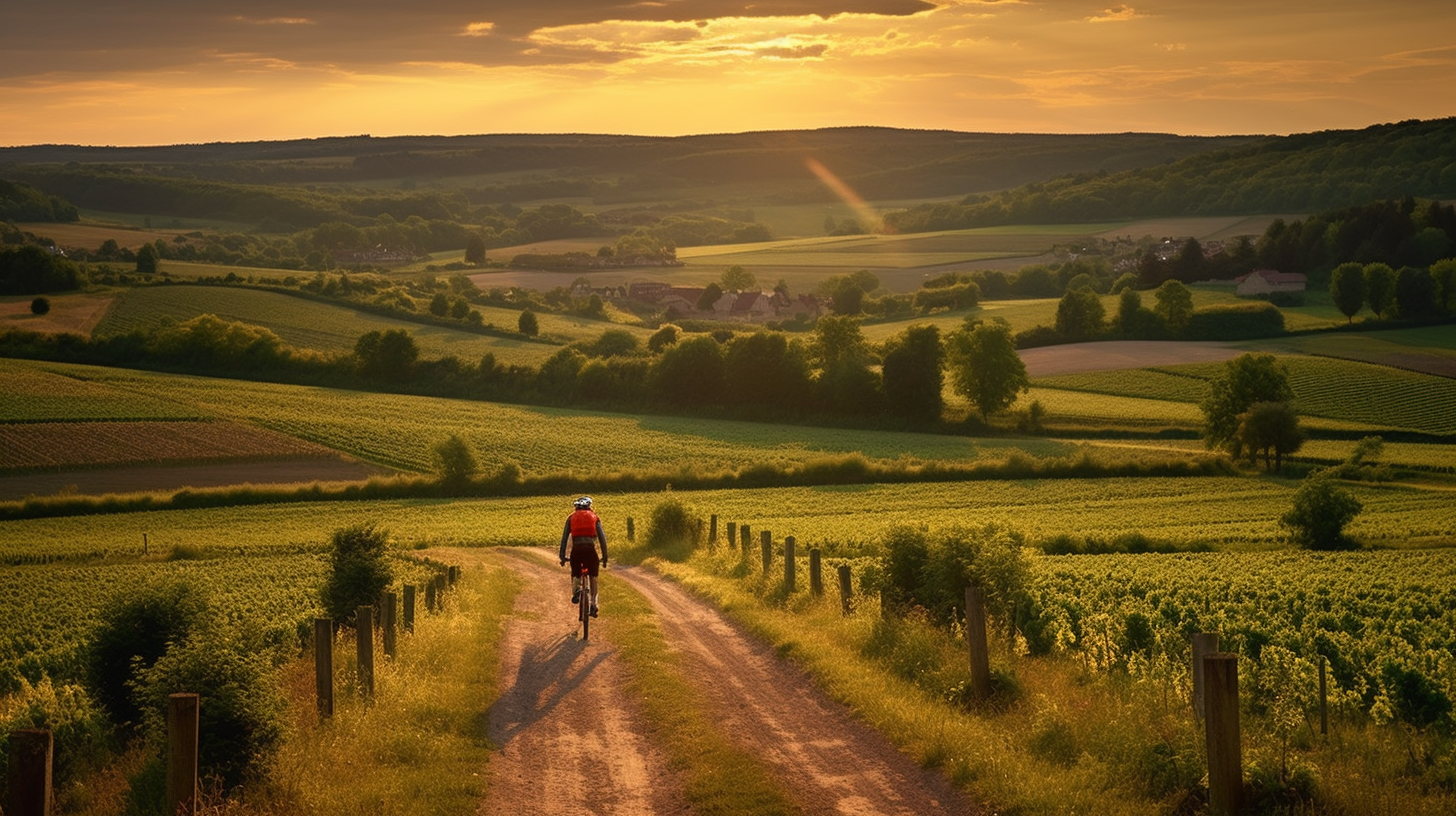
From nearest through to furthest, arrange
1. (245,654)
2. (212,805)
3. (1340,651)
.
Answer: (212,805), (245,654), (1340,651)

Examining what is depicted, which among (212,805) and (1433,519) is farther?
(1433,519)

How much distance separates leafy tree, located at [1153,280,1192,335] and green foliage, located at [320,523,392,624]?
94.0 metres

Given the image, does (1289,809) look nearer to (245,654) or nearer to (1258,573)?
(245,654)

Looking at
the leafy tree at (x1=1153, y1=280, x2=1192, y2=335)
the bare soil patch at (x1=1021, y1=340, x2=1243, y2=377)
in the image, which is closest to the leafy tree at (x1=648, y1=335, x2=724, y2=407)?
the bare soil patch at (x1=1021, y1=340, x2=1243, y2=377)

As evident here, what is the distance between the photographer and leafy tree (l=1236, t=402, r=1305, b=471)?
60.3m

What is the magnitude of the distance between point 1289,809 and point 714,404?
7413 centimetres

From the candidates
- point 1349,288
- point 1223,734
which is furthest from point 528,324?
point 1223,734

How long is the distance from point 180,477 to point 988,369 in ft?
151

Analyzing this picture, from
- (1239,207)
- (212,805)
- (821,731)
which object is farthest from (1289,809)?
(1239,207)

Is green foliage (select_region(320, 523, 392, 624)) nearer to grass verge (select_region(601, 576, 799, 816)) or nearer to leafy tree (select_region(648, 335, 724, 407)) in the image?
grass verge (select_region(601, 576, 799, 816))

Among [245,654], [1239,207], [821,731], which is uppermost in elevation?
[1239,207]

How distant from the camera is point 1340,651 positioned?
60.0 feet

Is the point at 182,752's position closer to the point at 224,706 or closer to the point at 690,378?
the point at 224,706

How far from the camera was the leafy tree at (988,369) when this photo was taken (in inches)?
3098
